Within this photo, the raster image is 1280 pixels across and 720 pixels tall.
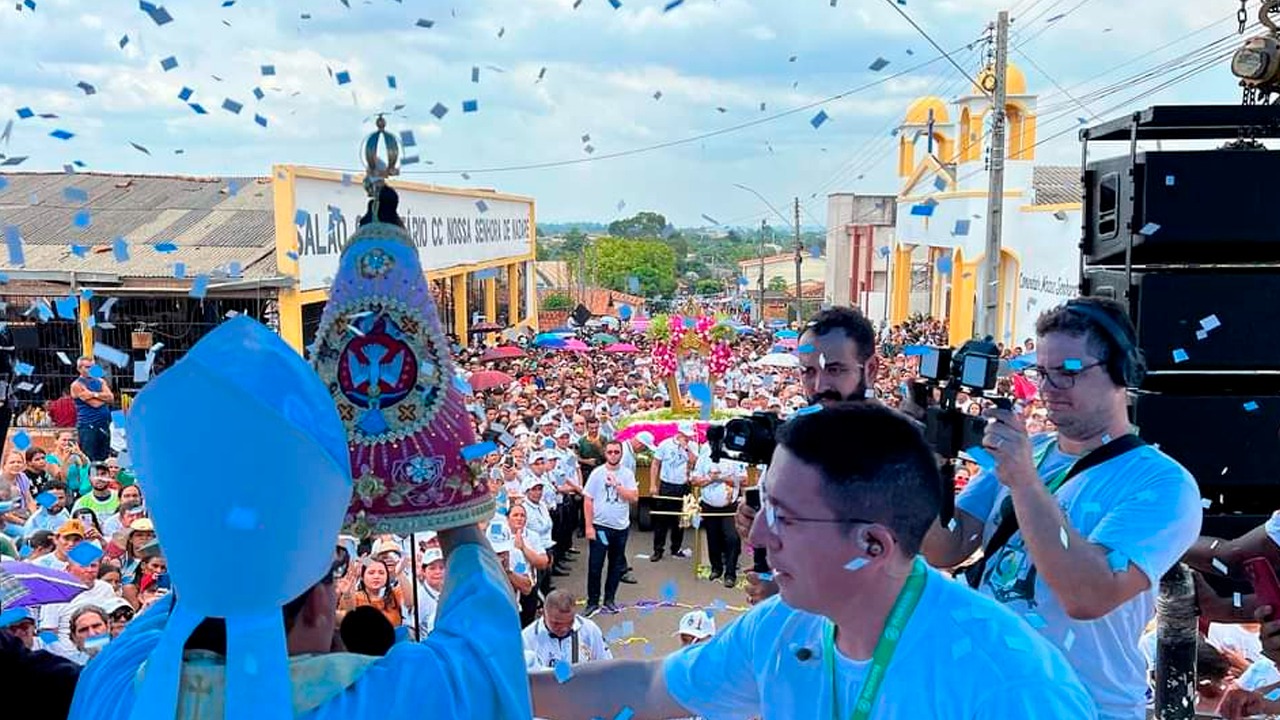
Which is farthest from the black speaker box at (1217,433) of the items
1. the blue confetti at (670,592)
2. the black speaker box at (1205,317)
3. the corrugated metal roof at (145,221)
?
the corrugated metal roof at (145,221)

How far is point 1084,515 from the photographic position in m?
2.24

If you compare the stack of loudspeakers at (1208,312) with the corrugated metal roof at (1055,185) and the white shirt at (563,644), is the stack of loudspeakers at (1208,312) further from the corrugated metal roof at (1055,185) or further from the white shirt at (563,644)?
the corrugated metal roof at (1055,185)

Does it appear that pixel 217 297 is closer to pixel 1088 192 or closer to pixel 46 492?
pixel 46 492

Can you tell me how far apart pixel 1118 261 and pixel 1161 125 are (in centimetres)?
57

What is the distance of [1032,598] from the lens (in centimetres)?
224

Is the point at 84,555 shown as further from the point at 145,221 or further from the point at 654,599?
the point at 145,221

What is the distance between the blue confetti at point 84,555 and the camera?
16.9 feet

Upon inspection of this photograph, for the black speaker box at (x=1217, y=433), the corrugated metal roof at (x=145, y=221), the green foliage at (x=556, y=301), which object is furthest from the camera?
the green foliage at (x=556, y=301)

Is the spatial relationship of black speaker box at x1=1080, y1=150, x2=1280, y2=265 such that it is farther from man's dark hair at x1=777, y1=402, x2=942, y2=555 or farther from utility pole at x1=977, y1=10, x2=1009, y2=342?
utility pole at x1=977, y1=10, x2=1009, y2=342

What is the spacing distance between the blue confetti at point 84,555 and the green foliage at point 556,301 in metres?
33.6

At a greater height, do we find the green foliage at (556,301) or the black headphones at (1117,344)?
the black headphones at (1117,344)

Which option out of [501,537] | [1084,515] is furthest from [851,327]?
[501,537]

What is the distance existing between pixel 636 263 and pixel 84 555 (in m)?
39.3

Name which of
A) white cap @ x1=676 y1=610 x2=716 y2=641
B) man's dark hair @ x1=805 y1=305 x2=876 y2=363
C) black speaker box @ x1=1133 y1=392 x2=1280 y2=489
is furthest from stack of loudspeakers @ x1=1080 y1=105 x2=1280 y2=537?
white cap @ x1=676 y1=610 x2=716 y2=641
